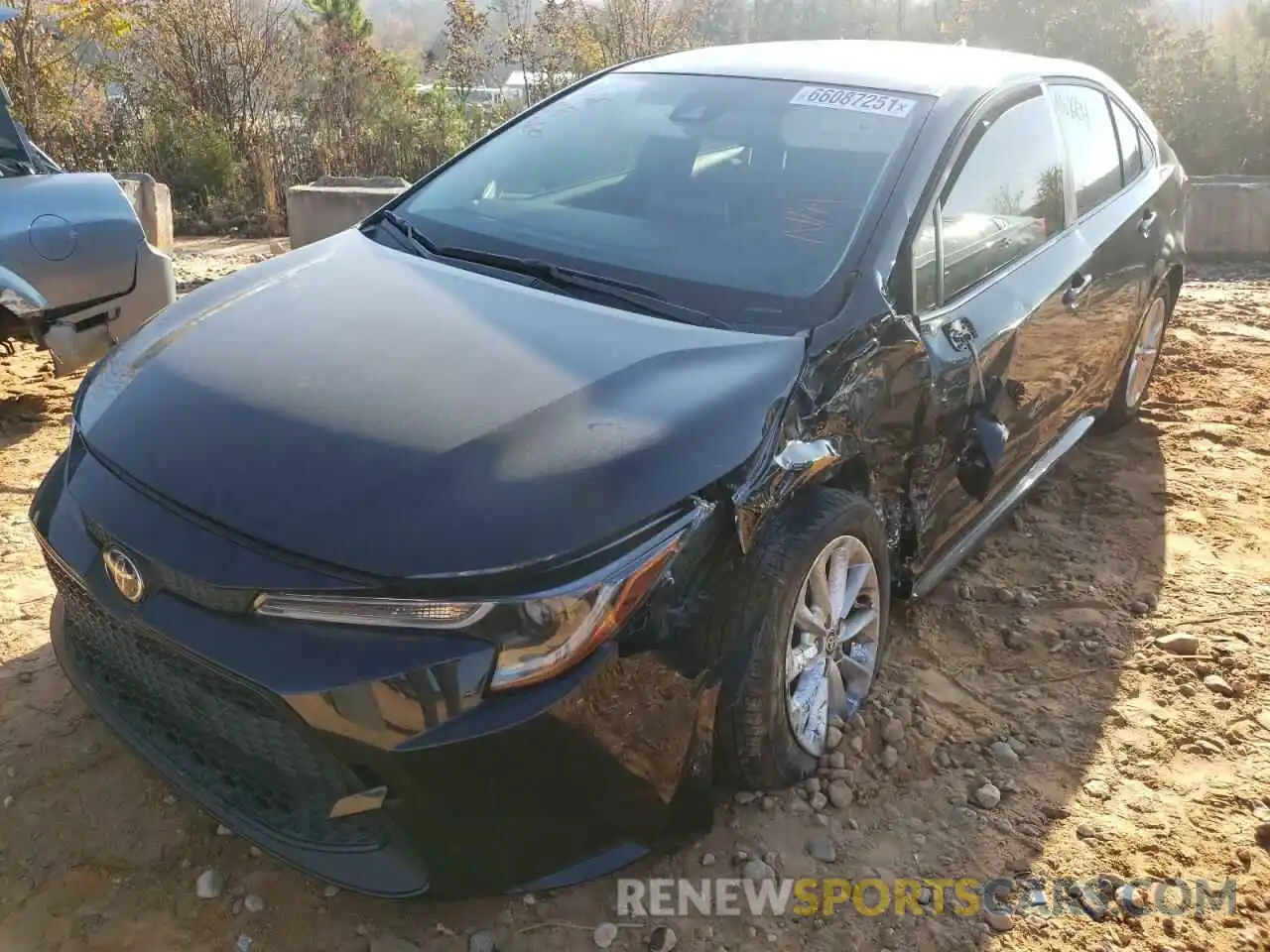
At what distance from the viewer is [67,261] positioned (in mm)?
4176

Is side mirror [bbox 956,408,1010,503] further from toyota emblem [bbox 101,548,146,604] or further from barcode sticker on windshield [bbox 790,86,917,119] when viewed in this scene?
toyota emblem [bbox 101,548,146,604]

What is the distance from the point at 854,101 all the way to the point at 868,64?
0.95 feet

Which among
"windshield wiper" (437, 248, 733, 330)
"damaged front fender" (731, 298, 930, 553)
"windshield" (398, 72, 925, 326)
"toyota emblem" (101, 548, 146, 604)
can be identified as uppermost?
"windshield" (398, 72, 925, 326)

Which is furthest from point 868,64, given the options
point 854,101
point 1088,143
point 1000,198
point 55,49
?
point 55,49

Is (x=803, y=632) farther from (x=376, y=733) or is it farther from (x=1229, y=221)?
(x=1229, y=221)

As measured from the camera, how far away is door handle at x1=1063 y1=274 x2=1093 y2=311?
350 cm

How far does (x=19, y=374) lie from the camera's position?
5223 millimetres

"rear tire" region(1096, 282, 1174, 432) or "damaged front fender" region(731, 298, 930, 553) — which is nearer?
"damaged front fender" region(731, 298, 930, 553)

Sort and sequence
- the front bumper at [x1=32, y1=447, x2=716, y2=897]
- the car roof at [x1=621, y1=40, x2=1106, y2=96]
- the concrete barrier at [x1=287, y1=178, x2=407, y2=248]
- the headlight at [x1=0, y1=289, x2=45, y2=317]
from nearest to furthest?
the front bumper at [x1=32, y1=447, x2=716, y2=897] → the car roof at [x1=621, y1=40, x2=1106, y2=96] → the headlight at [x1=0, y1=289, x2=45, y2=317] → the concrete barrier at [x1=287, y1=178, x2=407, y2=248]

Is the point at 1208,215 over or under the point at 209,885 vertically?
over

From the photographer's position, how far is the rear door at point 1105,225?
12.3ft

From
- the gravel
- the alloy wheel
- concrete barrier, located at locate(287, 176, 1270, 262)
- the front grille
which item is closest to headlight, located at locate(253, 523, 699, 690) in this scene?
the front grille

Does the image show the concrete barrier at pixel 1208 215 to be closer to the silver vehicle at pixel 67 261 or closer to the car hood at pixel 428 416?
the silver vehicle at pixel 67 261

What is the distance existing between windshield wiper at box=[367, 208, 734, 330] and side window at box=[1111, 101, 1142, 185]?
2.51 metres
